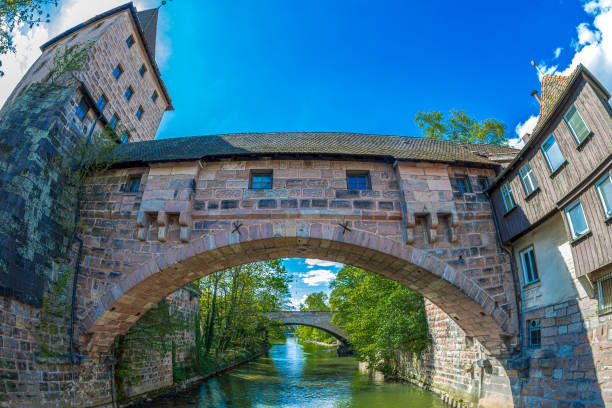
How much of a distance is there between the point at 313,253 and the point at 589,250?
208 inches

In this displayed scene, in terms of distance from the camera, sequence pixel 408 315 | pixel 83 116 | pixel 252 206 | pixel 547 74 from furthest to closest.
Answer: pixel 408 315
pixel 83 116
pixel 547 74
pixel 252 206

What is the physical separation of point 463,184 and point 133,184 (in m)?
8.08

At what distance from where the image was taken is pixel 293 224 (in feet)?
25.2

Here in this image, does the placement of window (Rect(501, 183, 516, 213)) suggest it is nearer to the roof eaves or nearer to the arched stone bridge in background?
the roof eaves

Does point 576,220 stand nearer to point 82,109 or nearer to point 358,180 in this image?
point 358,180

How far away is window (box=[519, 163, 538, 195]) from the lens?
23.0 ft

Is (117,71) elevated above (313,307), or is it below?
above

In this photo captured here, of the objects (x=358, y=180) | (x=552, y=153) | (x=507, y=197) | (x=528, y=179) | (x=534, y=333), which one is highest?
(x=358, y=180)

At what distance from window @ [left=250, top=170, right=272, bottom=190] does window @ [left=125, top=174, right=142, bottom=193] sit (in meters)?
2.85

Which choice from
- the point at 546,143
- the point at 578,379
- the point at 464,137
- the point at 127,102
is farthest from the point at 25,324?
the point at 464,137

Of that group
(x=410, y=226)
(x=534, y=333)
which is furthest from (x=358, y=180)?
(x=534, y=333)

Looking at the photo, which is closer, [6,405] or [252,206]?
[6,405]

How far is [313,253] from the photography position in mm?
8664

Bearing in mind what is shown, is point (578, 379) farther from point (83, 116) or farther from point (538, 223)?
point (83, 116)
